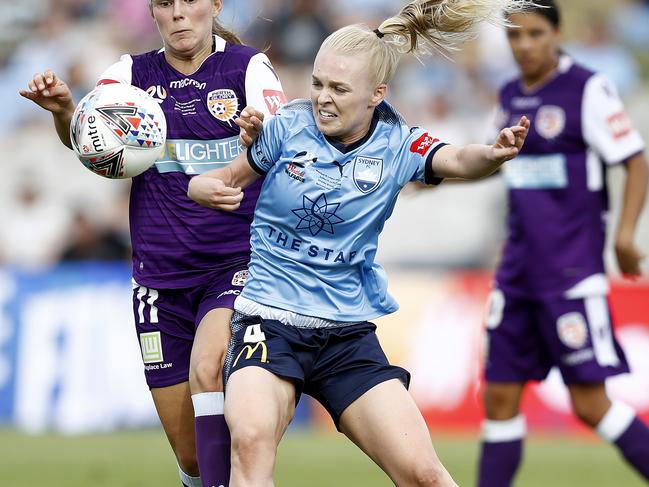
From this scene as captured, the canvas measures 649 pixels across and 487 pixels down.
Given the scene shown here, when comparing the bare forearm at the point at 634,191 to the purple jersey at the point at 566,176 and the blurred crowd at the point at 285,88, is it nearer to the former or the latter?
the purple jersey at the point at 566,176

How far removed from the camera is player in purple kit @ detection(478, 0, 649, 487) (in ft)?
22.8

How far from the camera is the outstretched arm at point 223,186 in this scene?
14.9ft

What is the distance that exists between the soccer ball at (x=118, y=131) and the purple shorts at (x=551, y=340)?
279 centimetres

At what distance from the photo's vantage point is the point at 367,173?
475 centimetres

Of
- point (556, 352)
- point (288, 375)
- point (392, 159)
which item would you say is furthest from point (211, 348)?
point (556, 352)

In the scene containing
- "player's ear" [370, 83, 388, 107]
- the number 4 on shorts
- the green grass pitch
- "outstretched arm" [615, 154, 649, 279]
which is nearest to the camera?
the number 4 on shorts

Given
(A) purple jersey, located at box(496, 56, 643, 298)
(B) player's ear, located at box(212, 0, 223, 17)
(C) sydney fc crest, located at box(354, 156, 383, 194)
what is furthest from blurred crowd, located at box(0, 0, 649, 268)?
(C) sydney fc crest, located at box(354, 156, 383, 194)

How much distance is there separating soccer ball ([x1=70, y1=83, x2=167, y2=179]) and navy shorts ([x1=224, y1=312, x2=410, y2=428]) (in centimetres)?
82

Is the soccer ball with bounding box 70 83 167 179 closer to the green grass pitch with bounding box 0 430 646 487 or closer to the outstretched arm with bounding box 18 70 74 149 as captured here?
the outstretched arm with bounding box 18 70 74 149

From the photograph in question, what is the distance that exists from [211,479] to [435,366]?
20.5 feet

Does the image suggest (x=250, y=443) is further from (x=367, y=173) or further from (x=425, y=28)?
(x=425, y=28)

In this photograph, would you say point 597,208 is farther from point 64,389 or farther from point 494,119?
point 64,389

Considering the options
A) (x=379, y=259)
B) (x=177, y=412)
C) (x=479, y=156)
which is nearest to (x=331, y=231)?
(x=479, y=156)

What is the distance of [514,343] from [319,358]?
260 cm
